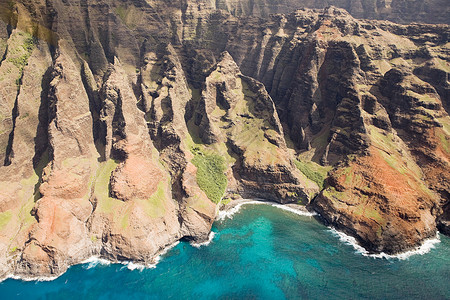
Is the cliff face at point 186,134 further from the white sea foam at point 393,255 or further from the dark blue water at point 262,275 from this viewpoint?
the dark blue water at point 262,275

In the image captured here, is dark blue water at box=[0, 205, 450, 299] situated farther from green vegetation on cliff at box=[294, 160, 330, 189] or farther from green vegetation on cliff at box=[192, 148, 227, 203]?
green vegetation on cliff at box=[294, 160, 330, 189]

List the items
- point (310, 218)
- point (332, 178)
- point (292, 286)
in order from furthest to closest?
1. point (332, 178)
2. point (310, 218)
3. point (292, 286)

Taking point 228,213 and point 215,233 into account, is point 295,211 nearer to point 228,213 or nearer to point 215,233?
point 228,213

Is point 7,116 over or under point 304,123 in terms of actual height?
over

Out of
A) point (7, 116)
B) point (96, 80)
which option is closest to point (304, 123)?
point (96, 80)

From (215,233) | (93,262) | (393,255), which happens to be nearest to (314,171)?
(393,255)

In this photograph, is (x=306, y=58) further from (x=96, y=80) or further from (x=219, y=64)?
(x=96, y=80)
